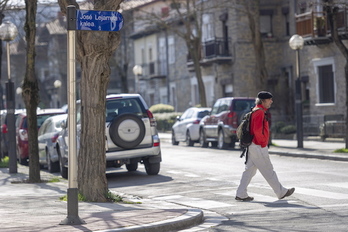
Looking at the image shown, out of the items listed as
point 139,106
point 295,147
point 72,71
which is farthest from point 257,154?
point 295,147

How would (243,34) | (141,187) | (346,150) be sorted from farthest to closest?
1. (243,34)
2. (346,150)
3. (141,187)

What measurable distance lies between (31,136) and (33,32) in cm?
241

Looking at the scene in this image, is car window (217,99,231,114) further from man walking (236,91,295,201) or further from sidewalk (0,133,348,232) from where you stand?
man walking (236,91,295,201)

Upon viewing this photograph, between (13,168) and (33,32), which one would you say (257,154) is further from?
(13,168)

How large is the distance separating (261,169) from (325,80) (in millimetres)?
25862

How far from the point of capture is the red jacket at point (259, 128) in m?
13.5

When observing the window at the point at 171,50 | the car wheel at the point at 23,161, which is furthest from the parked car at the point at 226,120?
the window at the point at 171,50

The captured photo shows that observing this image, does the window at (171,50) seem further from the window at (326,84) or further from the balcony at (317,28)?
the balcony at (317,28)

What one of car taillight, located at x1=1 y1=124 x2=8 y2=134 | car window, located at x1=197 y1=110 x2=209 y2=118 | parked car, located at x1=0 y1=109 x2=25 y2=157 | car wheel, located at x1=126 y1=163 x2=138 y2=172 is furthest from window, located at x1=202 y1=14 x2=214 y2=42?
car wheel, located at x1=126 y1=163 x2=138 y2=172

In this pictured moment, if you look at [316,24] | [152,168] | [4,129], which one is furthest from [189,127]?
[152,168]

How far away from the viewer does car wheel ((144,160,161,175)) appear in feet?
64.0

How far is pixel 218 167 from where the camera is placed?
70.3ft

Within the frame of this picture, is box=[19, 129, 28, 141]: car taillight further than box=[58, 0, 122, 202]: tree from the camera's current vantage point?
Yes

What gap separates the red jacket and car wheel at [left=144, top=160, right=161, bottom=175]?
6196 millimetres
